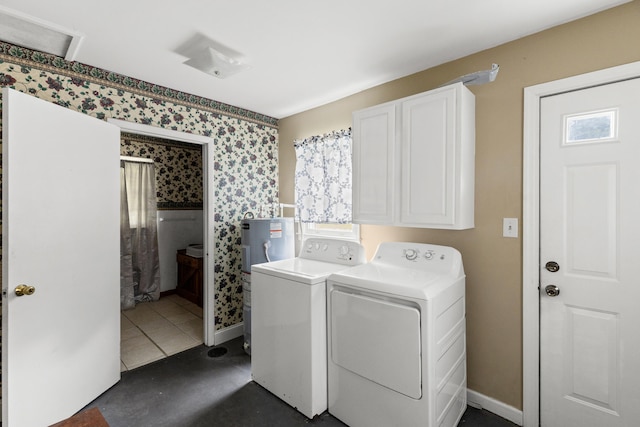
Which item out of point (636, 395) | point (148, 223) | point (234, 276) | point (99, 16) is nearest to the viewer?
point (636, 395)

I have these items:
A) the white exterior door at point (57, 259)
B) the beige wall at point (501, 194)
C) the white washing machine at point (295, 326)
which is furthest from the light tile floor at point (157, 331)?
the beige wall at point (501, 194)

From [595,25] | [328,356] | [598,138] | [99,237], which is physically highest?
[595,25]

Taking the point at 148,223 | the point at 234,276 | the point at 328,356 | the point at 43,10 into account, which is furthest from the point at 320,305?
the point at 148,223

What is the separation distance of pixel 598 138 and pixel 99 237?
3.30 m

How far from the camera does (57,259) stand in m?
1.91

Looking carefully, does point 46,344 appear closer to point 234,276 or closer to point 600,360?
point 234,276

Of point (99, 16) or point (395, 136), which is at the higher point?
point (99, 16)

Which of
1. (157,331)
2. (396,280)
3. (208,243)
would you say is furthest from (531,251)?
(157,331)

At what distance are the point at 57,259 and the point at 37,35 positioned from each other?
1394 millimetres

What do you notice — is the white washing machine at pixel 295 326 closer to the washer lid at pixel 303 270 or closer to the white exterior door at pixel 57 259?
the washer lid at pixel 303 270

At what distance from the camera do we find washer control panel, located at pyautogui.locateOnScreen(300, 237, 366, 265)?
236 cm

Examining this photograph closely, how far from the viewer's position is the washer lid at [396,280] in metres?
1.61

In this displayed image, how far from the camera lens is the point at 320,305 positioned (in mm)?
2018

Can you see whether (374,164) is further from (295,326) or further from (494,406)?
(494,406)
